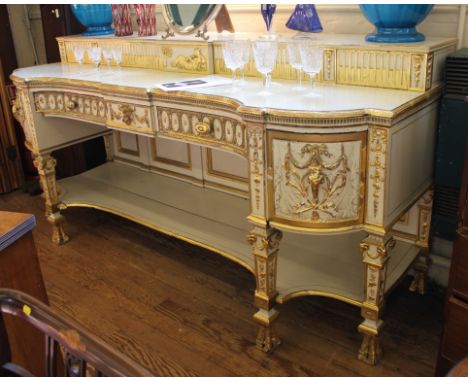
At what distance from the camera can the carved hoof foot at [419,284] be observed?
6.44ft

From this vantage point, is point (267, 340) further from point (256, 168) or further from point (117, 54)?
point (117, 54)

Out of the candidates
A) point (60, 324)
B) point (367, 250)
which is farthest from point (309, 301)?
point (60, 324)

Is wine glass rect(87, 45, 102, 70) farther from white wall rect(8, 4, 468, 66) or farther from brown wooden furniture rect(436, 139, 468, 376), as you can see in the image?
brown wooden furniture rect(436, 139, 468, 376)

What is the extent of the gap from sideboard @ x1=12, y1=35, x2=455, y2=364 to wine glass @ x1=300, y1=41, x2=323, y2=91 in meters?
0.07

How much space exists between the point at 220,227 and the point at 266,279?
1.74 ft

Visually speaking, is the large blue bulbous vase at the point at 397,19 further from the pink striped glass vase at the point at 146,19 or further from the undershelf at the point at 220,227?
the pink striped glass vase at the point at 146,19

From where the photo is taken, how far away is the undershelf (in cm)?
172

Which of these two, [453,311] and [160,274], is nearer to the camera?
[453,311]

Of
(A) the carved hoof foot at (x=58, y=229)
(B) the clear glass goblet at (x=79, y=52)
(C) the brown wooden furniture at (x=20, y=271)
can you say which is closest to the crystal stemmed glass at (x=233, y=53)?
(C) the brown wooden furniture at (x=20, y=271)

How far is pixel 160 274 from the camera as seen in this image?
7.32ft

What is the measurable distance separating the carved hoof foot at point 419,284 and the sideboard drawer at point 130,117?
3.91 feet

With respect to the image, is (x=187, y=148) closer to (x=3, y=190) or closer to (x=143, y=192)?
(x=143, y=192)

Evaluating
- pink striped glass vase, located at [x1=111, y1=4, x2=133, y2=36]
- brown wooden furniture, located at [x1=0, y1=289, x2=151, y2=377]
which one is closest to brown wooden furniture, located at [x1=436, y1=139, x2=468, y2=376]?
brown wooden furniture, located at [x1=0, y1=289, x2=151, y2=377]

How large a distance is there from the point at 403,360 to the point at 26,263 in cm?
121
